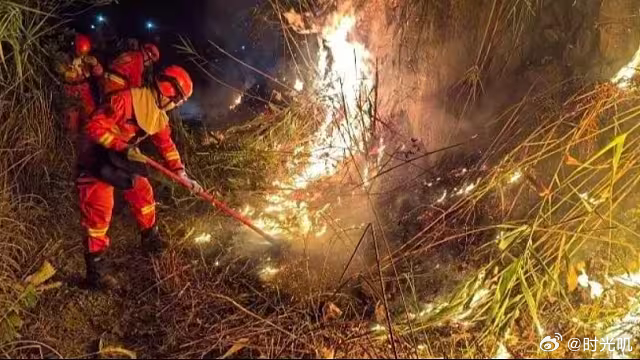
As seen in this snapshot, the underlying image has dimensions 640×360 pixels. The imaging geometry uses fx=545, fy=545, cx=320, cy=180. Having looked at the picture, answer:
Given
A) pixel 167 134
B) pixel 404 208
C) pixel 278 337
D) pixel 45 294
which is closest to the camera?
pixel 278 337

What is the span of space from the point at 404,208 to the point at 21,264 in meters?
3.10

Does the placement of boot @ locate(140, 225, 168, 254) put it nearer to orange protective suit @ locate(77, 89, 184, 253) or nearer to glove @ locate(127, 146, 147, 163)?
orange protective suit @ locate(77, 89, 184, 253)

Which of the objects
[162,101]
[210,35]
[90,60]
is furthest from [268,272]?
[210,35]

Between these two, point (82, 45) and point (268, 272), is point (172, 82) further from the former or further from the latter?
point (268, 272)

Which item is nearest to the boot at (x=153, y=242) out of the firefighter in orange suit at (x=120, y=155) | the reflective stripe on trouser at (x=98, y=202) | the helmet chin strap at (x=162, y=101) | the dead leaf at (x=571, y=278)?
the firefighter in orange suit at (x=120, y=155)

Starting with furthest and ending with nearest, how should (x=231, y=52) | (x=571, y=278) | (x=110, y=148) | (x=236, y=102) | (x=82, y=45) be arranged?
1. (x=236, y=102)
2. (x=231, y=52)
3. (x=82, y=45)
4. (x=110, y=148)
5. (x=571, y=278)

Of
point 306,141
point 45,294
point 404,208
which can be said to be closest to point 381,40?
point 306,141

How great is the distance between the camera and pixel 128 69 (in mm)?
4426

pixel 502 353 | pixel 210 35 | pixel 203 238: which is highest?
pixel 210 35

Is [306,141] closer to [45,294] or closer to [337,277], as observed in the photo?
[337,277]

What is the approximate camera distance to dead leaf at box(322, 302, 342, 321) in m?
3.62

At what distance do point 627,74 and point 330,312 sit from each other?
299cm

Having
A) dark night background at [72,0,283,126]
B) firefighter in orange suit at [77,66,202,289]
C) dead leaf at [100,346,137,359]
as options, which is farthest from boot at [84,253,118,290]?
dark night background at [72,0,283,126]

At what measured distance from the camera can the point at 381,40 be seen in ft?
17.2
